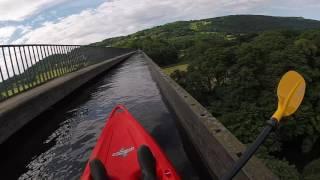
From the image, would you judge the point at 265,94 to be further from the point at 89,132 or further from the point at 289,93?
the point at 289,93

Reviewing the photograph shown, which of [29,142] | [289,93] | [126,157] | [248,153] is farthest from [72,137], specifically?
[248,153]

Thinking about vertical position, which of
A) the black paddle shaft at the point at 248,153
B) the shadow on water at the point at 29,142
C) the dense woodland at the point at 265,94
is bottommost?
the dense woodland at the point at 265,94

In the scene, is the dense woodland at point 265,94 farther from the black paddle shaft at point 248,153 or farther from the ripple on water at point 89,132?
the black paddle shaft at point 248,153

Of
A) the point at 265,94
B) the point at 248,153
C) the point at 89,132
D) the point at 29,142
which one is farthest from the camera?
the point at 265,94

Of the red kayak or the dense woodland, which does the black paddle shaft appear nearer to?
the red kayak

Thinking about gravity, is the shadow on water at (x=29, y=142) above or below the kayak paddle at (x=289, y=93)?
below

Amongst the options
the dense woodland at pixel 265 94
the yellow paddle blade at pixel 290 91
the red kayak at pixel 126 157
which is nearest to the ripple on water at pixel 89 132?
the red kayak at pixel 126 157

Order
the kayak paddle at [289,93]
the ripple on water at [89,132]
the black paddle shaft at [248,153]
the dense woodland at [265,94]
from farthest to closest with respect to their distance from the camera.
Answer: the dense woodland at [265,94] < the ripple on water at [89,132] < the kayak paddle at [289,93] < the black paddle shaft at [248,153]
